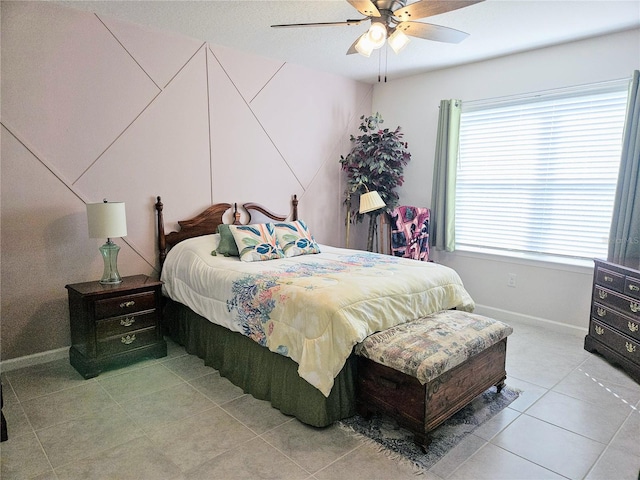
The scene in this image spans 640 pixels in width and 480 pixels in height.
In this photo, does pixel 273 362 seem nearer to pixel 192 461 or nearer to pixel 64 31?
pixel 192 461

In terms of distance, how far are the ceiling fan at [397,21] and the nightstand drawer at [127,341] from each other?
229cm

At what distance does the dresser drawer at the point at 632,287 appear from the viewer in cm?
284

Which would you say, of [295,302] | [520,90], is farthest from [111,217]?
[520,90]

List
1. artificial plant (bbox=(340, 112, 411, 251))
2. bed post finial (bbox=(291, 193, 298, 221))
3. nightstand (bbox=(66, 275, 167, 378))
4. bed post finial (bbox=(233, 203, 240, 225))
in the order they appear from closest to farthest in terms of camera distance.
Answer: nightstand (bbox=(66, 275, 167, 378)), bed post finial (bbox=(233, 203, 240, 225)), bed post finial (bbox=(291, 193, 298, 221)), artificial plant (bbox=(340, 112, 411, 251))

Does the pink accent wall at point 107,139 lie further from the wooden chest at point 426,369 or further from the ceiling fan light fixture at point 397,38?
the wooden chest at point 426,369

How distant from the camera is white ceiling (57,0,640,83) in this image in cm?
290

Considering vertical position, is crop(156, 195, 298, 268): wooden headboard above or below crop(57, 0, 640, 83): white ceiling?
below

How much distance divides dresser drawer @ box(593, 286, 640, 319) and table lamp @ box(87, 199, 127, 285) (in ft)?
11.8

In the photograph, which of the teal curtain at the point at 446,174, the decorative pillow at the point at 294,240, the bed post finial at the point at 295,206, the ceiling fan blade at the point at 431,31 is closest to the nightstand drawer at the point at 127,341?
the decorative pillow at the point at 294,240

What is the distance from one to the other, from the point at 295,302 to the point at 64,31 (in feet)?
8.38

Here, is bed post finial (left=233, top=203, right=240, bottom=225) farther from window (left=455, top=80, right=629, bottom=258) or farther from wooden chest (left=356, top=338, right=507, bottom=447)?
window (left=455, top=80, right=629, bottom=258)

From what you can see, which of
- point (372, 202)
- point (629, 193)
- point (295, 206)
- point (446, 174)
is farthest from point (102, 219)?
point (629, 193)

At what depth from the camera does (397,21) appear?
95.1 inches

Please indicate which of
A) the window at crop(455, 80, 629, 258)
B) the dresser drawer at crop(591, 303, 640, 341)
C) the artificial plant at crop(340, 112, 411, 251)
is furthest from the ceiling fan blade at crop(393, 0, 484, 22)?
the dresser drawer at crop(591, 303, 640, 341)
